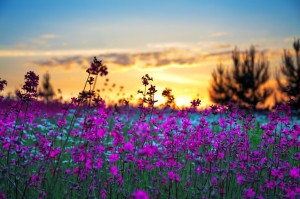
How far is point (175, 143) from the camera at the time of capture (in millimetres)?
6352

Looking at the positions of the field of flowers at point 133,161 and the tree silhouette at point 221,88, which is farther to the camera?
the tree silhouette at point 221,88

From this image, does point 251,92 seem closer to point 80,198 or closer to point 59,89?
point 59,89

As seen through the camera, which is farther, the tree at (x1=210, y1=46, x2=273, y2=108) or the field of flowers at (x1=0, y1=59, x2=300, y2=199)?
the tree at (x1=210, y1=46, x2=273, y2=108)

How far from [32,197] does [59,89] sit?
14.0 meters

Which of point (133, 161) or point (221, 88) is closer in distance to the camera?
point (133, 161)

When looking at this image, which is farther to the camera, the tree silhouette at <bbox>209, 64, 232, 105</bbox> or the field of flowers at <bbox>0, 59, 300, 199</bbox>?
the tree silhouette at <bbox>209, 64, 232, 105</bbox>

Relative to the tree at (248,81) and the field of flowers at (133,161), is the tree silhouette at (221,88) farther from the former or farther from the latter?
the field of flowers at (133,161)

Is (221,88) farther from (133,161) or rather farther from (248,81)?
(133,161)

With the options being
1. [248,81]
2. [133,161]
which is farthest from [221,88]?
[133,161]

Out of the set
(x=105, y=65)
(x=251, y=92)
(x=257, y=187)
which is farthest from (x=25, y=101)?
(x=251, y=92)

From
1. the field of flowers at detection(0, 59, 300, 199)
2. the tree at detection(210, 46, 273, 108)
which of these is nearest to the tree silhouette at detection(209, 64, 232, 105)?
the tree at detection(210, 46, 273, 108)

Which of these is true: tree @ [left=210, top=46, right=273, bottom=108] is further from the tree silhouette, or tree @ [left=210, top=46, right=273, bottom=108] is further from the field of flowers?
the field of flowers

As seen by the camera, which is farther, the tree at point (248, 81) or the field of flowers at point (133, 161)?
the tree at point (248, 81)

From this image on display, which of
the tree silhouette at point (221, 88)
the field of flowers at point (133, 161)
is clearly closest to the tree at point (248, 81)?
the tree silhouette at point (221, 88)
